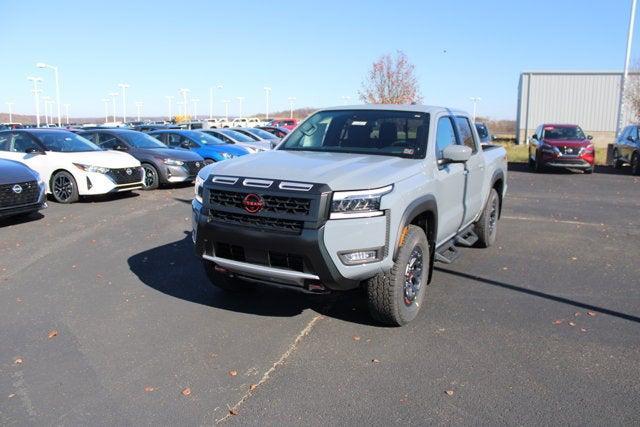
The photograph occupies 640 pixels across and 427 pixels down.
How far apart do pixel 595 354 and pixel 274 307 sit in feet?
8.82

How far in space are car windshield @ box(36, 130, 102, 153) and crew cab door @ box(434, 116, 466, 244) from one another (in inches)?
351

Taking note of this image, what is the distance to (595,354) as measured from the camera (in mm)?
4117

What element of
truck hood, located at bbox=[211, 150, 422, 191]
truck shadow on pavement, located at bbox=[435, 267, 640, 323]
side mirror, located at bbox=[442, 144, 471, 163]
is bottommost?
truck shadow on pavement, located at bbox=[435, 267, 640, 323]

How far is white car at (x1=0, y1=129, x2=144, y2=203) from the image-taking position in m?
11.2

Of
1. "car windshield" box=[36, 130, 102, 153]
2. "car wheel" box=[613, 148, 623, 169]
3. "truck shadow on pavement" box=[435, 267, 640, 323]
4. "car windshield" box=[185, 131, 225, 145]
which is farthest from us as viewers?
"car wheel" box=[613, 148, 623, 169]

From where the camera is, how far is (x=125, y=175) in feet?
38.4

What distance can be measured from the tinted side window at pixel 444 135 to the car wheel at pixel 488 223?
5.53 ft

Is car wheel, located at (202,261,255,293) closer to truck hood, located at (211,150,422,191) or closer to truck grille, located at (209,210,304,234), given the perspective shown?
truck grille, located at (209,210,304,234)

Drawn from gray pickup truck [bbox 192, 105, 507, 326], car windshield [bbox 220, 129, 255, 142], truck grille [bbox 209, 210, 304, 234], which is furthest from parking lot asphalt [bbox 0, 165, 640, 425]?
car windshield [bbox 220, 129, 255, 142]

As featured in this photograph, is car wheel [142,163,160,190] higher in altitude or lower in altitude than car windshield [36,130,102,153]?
lower

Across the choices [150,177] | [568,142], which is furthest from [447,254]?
[568,142]

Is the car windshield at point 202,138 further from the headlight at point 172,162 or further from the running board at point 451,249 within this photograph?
the running board at point 451,249

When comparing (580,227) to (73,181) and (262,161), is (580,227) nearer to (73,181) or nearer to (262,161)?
(262,161)

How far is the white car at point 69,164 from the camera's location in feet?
36.8
